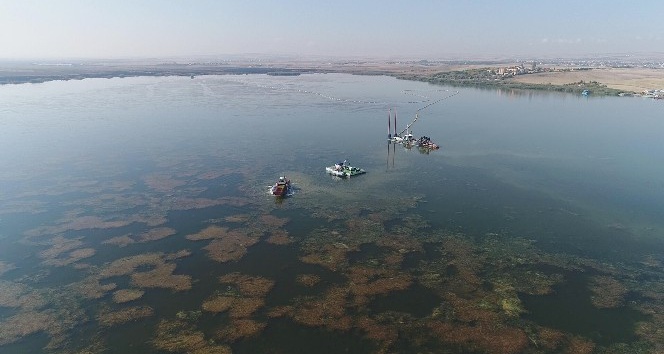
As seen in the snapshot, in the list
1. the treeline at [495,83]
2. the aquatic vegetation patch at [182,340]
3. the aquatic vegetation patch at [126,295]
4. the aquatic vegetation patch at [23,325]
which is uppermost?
the treeline at [495,83]

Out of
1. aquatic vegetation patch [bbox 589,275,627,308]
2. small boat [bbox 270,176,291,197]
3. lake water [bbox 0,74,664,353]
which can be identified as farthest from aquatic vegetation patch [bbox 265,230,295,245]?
aquatic vegetation patch [bbox 589,275,627,308]

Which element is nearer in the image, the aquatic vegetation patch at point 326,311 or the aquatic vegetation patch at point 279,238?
the aquatic vegetation patch at point 326,311

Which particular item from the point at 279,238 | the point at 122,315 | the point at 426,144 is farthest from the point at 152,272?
the point at 426,144

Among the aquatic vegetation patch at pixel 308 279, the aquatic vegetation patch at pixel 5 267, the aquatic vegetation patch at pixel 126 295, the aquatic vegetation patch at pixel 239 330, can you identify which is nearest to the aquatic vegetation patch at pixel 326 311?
the aquatic vegetation patch at pixel 308 279

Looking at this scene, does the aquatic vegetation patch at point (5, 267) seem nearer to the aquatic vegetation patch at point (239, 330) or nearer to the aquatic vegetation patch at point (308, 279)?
the aquatic vegetation patch at point (239, 330)

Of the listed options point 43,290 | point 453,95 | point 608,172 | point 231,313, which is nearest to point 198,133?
point 43,290

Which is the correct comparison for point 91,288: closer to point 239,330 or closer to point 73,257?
point 73,257

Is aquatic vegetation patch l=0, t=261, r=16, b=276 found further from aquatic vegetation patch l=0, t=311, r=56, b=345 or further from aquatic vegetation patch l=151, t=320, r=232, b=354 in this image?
aquatic vegetation patch l=151, t=320, r=232, b=354

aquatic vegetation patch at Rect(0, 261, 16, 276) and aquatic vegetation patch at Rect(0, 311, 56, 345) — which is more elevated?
aquatic vegetation patch at Rect(0, 261, 16, 276)
